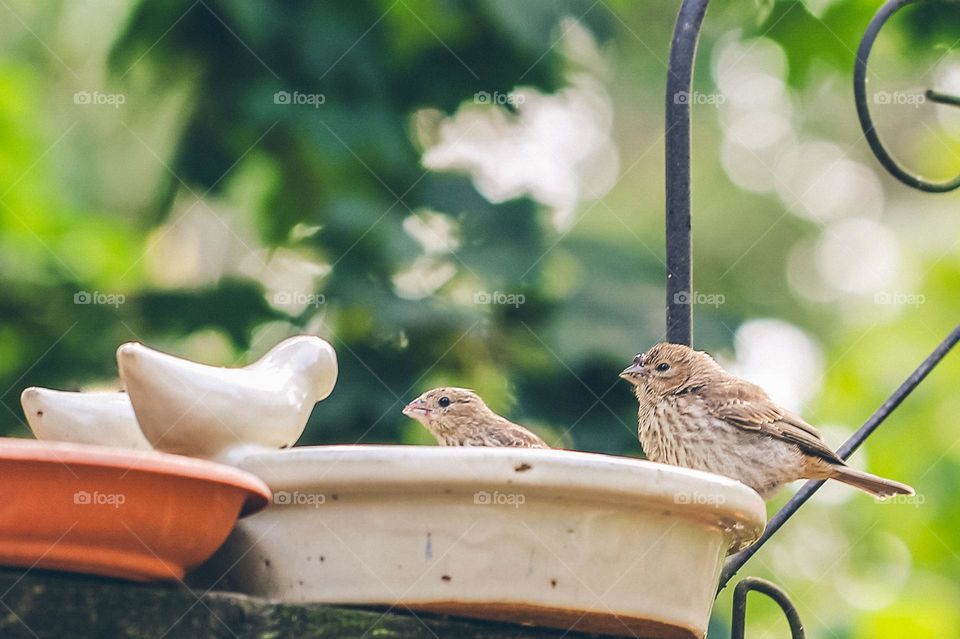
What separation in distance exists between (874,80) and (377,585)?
7.77 m

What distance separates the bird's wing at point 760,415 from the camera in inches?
180

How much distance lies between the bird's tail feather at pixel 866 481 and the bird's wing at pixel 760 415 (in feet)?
0.30

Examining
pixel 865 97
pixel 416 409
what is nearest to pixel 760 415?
pixel 416 409

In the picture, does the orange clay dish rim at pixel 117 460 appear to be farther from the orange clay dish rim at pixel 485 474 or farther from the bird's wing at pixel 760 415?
the bird's wing at pixel 760 415

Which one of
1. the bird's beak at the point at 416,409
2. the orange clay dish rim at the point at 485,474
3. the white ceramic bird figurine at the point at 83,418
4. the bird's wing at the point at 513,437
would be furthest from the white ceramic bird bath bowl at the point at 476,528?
the bird's beak at the point at 416,409

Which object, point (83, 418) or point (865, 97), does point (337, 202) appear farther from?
point (83, 418)

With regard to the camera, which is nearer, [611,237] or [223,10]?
[223,10]

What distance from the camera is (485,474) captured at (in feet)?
6.28

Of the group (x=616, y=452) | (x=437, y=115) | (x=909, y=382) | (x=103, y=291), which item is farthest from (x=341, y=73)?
(x=909, y=382)

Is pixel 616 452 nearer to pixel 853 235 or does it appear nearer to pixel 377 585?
pixel 377 585

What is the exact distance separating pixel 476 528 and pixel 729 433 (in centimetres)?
278

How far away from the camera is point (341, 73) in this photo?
19.7ft

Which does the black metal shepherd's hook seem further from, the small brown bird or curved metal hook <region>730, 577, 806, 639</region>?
the small brown bird

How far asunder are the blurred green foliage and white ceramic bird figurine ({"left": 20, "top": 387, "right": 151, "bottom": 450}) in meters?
3.18
